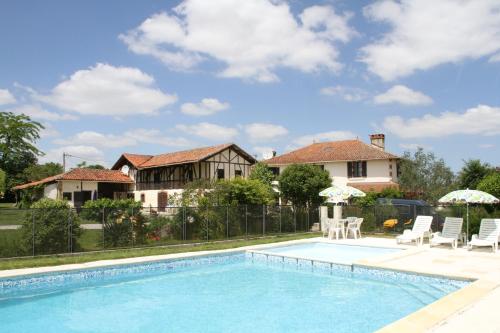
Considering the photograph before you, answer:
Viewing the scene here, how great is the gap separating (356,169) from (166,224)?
22.7 metres

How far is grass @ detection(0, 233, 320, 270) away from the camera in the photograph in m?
12.1

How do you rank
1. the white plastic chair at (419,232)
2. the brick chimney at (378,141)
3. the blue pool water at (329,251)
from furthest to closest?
the brick chimney at (378,141)
the white plastic chair at (419,232)
the blue pool water at (329,251)

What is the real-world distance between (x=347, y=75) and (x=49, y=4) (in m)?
13.2

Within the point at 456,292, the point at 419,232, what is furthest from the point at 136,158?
the point at 456,292

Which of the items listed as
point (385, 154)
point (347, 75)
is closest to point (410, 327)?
point (347, 75)

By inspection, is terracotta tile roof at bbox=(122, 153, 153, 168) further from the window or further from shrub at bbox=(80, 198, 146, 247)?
shrub at bbox=(80, 198, 146, 247)

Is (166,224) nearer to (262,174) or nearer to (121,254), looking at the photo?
(121,254)

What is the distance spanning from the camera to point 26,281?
1074 cm

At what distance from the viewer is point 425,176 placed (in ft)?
119

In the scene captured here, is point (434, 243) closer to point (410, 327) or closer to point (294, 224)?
point (294, 224)

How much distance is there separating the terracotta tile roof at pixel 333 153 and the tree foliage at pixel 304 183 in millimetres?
9575

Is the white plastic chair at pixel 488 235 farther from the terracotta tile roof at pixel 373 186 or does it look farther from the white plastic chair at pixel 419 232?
the terracotta tile roof at pixel 373 186

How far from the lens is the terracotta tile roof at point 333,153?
34906 mm

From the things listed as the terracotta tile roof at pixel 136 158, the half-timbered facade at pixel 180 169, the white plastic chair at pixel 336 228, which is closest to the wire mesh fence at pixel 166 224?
the white plastic chair at pixel 336 228
